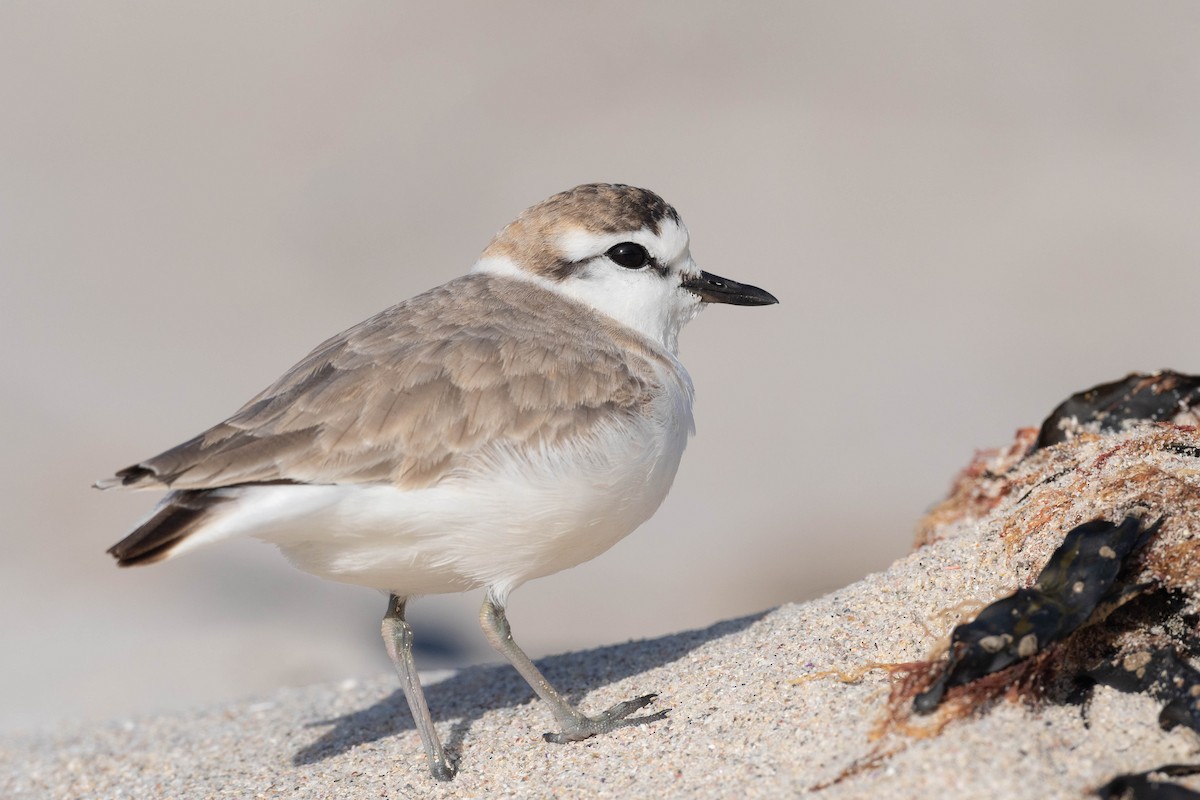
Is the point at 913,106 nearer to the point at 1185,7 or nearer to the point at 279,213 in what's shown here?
the point at 1185,7

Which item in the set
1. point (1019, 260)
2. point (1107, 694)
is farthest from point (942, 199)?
point (1107, 694)

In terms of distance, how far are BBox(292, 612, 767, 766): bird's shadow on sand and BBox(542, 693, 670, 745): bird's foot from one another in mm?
259

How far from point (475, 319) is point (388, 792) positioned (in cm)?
186

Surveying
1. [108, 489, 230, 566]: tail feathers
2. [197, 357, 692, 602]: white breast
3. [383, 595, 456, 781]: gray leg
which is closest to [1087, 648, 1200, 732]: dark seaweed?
[197, 357, 692, 602]: white breast

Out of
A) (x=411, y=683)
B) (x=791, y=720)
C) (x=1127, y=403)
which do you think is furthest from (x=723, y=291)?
(x=791, y=720)

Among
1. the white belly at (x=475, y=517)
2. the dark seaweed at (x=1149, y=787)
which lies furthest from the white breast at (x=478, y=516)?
the dark seaweed at (x=1149, y=787)

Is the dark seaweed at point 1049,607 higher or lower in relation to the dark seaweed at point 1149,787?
higher

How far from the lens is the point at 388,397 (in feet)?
14.7

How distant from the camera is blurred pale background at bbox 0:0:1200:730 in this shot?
9742 mm

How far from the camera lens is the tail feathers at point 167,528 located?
405 cm

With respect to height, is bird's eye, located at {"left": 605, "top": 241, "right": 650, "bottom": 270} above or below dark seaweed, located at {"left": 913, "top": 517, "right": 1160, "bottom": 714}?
above

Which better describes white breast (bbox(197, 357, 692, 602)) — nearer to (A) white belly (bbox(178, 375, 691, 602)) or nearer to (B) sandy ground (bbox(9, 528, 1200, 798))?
(A) white belly (bbox(178, 375, 691, 602))

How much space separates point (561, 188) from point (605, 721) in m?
12.8

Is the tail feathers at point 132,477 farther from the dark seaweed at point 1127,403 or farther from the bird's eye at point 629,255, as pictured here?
the dark seaweed at point 1127,403
